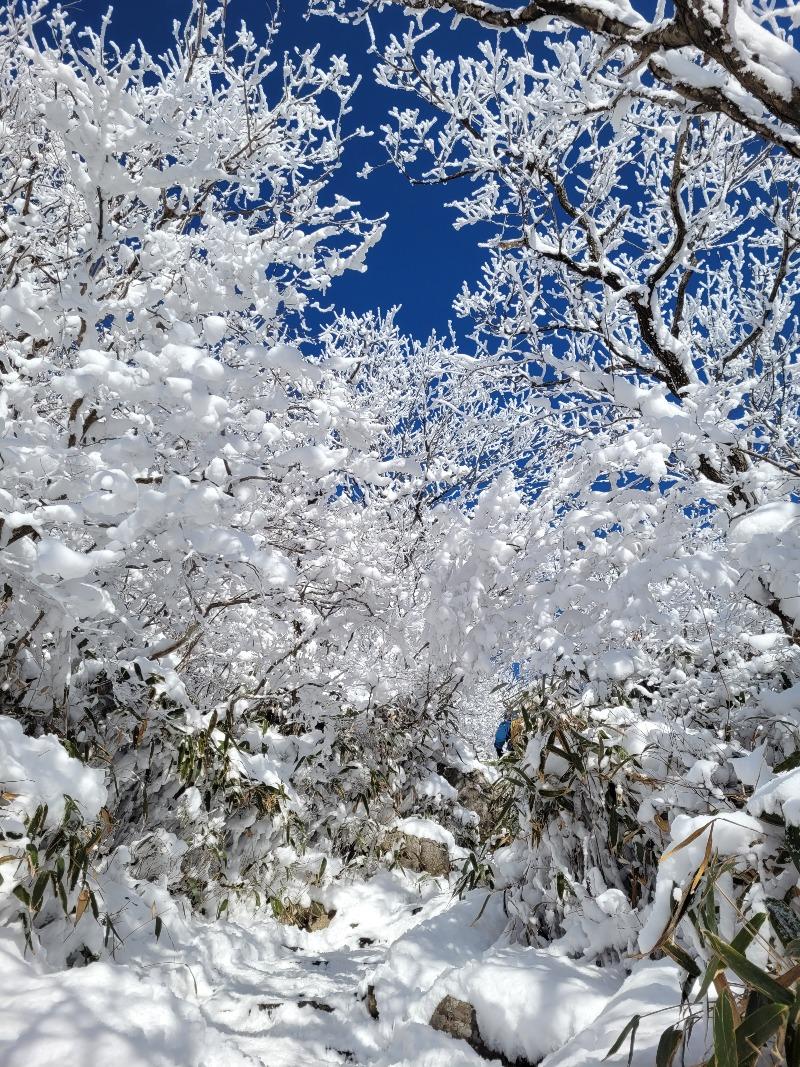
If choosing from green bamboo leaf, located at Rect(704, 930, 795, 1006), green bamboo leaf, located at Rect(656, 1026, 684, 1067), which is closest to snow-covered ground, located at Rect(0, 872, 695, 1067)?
green bamboo leaf, located at Rect(656, 1026, 684, 1067)

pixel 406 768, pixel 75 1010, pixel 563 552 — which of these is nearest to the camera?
pixel 75 1010

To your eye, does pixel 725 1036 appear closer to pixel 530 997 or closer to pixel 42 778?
pixel 530 997

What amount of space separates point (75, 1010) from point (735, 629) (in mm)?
4430

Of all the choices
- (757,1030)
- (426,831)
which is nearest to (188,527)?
(757,1030)

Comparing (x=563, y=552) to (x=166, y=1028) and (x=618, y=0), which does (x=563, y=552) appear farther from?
(x=166, y=1028)

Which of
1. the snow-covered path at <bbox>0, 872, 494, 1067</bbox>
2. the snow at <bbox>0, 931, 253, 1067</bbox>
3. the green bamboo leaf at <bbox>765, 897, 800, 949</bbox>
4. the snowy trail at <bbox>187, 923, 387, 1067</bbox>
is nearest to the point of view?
the green bamboo leaf at <bbox>765, 897, 800, 949</bbox>

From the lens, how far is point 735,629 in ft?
14.8

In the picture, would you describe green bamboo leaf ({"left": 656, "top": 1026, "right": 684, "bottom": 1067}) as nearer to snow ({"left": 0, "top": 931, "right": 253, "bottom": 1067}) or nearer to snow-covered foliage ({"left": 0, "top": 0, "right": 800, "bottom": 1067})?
snow-covered foliage ({"left": 0, "top": 0, "right": 800, "bottom": 1067})

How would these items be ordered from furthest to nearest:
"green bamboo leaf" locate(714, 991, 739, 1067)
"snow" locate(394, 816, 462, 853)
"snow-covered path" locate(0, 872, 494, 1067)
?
"snow" locate(394, 816, 462, 853) → "snow-covered path" locate(0, 872, 494, 1067) → "green bamboo leaf" locate(714, 991, 739, 1067)

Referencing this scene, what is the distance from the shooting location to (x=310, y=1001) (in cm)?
346

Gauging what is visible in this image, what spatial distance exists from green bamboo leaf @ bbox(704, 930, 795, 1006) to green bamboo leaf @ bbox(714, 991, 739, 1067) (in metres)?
0.06

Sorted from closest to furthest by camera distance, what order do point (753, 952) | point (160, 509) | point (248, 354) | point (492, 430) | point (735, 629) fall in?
point (753, 952), point (160, 509), point (248, 354), point (735, 629), point (492, 430)

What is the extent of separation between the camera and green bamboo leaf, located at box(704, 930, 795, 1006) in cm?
122

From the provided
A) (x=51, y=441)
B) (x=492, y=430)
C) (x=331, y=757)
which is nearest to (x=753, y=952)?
(x=51, y=441)
